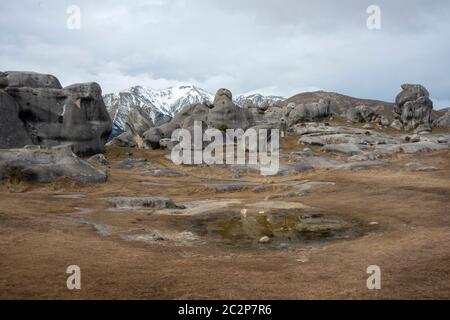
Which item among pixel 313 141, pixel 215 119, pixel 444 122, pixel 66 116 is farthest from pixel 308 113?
pixel 66 116

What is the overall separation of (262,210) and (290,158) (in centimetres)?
3691

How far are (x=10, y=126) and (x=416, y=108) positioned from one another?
318 ft

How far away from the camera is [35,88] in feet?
223

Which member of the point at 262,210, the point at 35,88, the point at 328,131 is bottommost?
the point at 262,210

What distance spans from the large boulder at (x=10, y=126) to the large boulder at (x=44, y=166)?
47.6 feet

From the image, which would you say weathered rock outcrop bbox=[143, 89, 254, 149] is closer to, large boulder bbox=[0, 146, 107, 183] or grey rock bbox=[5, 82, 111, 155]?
grey rock bbox=[5, 82, 111, 155]

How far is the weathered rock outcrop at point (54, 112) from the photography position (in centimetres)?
6450

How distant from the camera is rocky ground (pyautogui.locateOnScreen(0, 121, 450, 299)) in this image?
13266mm

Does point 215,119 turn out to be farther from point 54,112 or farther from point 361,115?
point 361,115

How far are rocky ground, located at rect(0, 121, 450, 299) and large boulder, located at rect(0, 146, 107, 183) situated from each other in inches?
20.1

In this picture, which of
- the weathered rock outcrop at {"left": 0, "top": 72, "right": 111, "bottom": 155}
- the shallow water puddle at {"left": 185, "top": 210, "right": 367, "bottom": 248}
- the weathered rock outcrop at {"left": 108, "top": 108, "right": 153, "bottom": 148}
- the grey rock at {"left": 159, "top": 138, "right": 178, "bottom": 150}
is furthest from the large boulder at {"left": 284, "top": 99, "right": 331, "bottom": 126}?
the shallow water puddle at {"left": 185, "top": 210, "right": 367, "bottom": 248}
